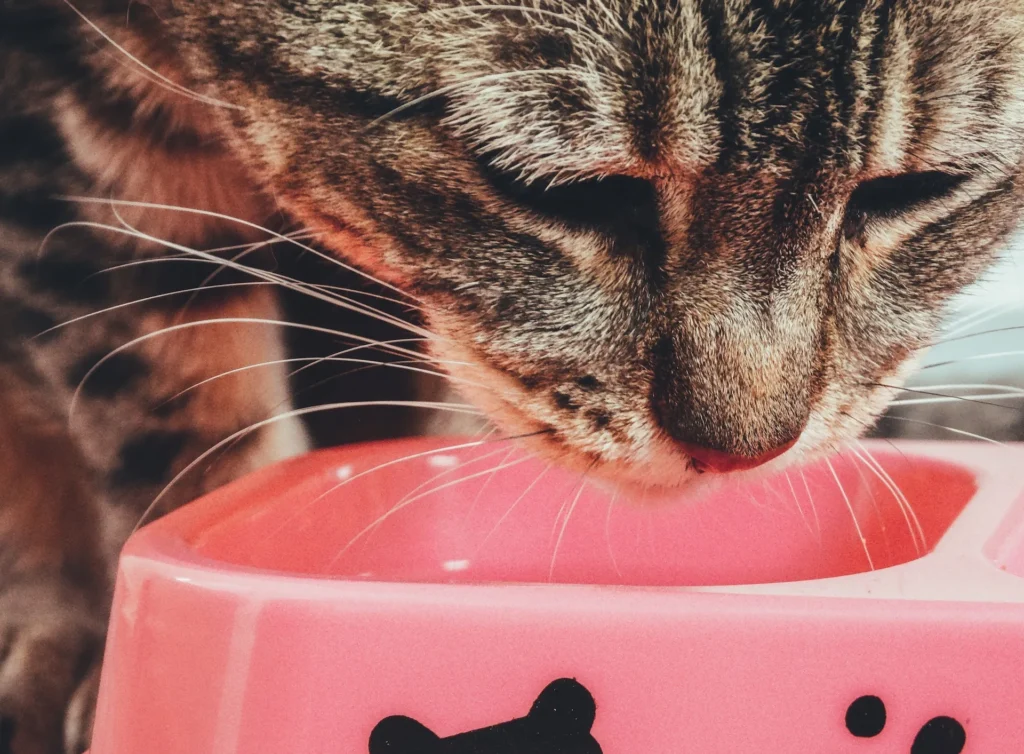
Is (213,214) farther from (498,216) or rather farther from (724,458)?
(724,458)

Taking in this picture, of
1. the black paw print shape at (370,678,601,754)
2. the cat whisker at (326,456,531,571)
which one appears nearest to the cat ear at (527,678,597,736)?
the black paw print shape at (370,678,601,754)

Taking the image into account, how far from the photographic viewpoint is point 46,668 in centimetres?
63

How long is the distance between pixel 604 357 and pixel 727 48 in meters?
0.17

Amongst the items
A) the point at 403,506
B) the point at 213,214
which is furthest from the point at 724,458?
the point at 213,214

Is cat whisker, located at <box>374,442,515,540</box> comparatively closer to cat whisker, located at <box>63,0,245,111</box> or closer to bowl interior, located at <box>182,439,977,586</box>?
bowl interior, located at <box>182,439,977,586</box>

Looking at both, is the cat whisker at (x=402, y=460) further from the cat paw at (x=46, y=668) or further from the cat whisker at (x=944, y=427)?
the cat whisker at (x=944, y=427)

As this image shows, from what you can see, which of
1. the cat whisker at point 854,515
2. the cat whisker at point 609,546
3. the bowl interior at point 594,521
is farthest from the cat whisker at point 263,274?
the cat whisker at point 854,515

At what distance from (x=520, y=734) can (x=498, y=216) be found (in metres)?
0.26

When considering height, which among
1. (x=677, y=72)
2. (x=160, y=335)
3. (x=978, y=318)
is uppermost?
(x=677, y=72)

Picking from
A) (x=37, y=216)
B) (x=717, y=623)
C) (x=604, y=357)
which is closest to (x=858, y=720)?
(x=717, y=623)

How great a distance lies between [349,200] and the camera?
465mm

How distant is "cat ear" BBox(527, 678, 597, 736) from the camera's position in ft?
1.08

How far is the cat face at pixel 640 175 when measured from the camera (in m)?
0.38

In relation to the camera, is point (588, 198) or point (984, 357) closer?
point (588, 198)
